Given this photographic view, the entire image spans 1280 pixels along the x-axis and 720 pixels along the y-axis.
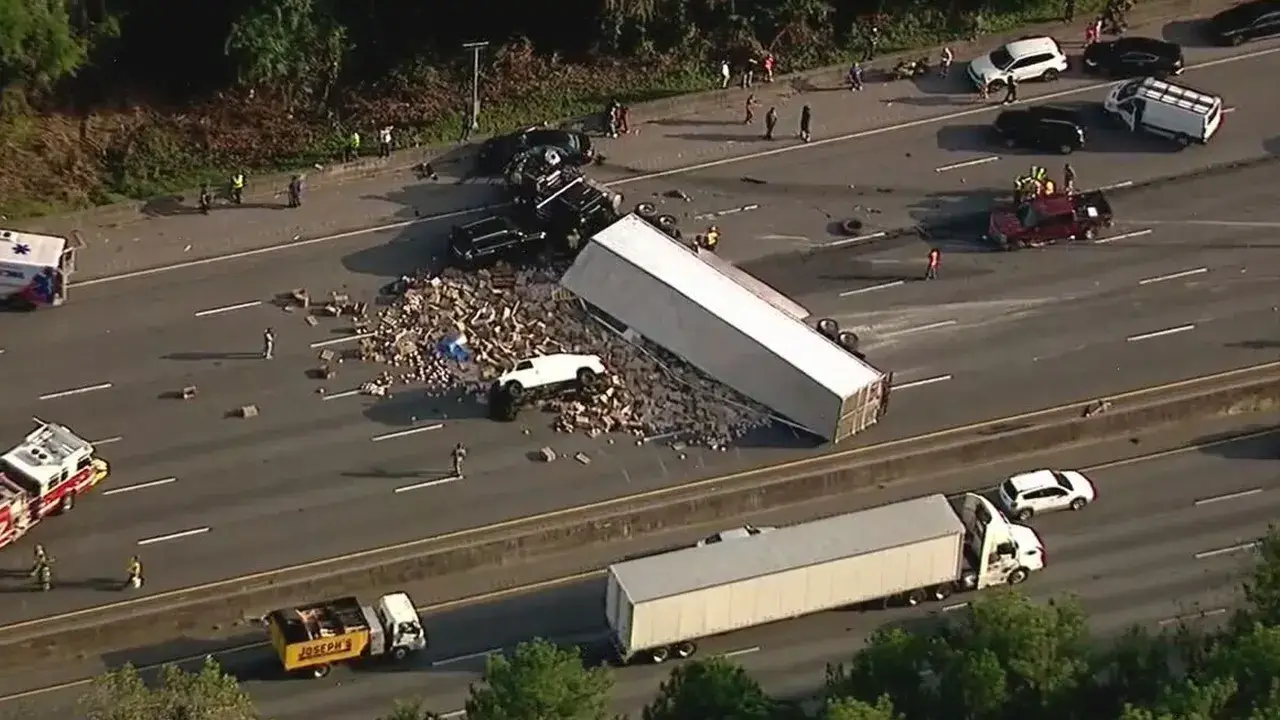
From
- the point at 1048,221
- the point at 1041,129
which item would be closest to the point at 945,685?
the point at 1048,221

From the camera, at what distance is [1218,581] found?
74.9m

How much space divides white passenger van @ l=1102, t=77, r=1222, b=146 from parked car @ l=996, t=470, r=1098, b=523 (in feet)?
62.2

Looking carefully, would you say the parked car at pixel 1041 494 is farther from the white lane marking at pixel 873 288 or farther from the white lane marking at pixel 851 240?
the white lane marking at pixel 851 240

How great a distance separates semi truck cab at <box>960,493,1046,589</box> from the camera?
7369cm

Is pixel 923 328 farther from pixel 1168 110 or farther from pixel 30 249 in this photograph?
pixel 30 249

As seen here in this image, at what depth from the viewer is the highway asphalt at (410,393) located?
74.9 m

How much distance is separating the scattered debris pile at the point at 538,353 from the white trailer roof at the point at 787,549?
7521 mm

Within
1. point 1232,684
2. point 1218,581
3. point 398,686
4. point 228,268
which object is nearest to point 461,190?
point 228,268

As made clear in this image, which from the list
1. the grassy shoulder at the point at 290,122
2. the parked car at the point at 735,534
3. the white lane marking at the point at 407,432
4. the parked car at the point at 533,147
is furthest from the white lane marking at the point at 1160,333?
the white lane marking at the point at 407,432

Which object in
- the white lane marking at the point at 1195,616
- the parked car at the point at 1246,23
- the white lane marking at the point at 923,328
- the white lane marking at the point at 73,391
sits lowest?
the white lane marking at the point at 1195,616

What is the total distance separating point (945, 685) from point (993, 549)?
13.6 m

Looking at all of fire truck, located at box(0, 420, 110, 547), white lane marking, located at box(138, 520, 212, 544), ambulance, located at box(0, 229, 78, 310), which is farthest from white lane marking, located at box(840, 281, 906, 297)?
ambulance, located at box(0, 229, 78, 310)

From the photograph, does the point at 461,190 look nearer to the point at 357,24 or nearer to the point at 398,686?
the point at 357,24

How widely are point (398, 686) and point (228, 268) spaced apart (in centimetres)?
2019
